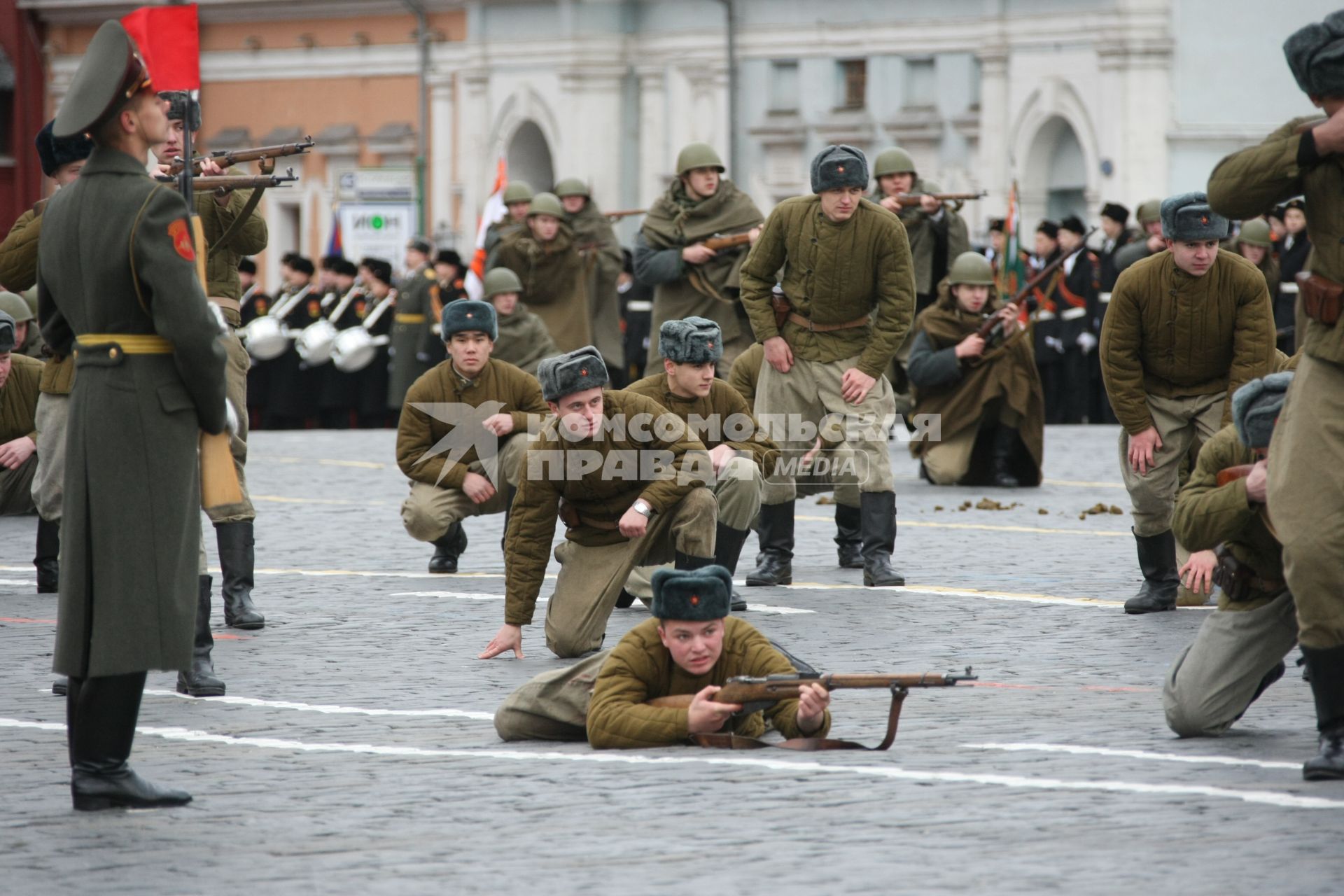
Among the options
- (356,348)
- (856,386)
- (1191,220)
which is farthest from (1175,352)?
(356,348)

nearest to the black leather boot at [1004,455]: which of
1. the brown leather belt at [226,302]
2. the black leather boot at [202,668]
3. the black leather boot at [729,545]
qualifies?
the black leather boot at [729,545]

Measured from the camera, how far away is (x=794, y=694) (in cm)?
730

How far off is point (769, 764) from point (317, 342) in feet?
71.5

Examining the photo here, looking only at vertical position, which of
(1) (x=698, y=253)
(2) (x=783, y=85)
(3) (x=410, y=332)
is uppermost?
(2) (x=783, y=85)

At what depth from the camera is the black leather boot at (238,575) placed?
10.5 m

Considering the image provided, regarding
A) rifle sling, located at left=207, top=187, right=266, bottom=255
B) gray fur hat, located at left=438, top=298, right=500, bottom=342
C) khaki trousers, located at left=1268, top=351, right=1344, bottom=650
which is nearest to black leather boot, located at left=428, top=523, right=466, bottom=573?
gray fur hat, located at left=438, top=298, right=500, bottom=342

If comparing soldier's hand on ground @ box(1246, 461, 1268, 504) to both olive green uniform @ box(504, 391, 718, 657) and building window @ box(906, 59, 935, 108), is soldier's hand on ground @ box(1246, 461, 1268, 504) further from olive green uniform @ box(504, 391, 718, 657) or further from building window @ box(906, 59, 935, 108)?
building window @ box(906, 59, 935, 108)

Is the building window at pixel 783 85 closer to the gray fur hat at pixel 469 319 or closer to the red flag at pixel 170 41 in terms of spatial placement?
the red flag at pixel 170 41

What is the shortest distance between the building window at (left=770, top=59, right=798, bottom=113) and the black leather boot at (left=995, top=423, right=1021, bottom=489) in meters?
22.9

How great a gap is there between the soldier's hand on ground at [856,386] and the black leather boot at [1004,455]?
5918 mm

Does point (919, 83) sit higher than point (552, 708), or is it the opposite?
point (919, 83)

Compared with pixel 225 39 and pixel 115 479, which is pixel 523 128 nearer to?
pixel 225 39

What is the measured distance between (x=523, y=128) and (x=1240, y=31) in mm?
14167

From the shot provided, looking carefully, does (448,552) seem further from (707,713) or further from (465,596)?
(707,713)
